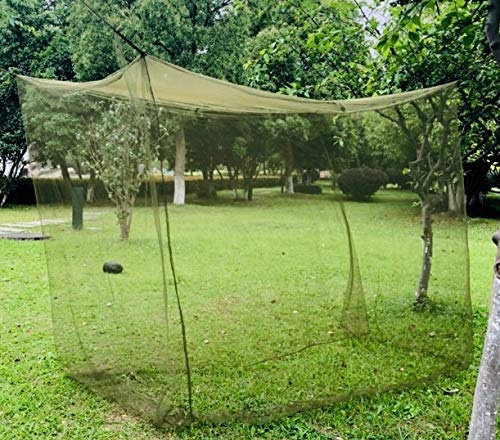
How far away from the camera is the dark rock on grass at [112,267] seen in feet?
8.18

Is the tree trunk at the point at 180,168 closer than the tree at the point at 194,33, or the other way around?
the tree trunk at the point at 180,168

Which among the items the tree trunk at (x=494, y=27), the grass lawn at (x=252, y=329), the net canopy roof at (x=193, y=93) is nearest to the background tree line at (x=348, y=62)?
the net canopy roof at (x=193, y=93)

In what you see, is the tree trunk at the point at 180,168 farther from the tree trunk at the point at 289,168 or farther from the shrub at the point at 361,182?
the shrub at the point at 361,182

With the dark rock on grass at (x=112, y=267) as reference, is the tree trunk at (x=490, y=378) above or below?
below

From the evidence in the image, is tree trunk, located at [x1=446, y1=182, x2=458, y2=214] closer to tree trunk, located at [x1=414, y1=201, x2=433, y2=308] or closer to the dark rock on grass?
tree trunk, located at [x1=414, y1=201, x2=433, y2=308]

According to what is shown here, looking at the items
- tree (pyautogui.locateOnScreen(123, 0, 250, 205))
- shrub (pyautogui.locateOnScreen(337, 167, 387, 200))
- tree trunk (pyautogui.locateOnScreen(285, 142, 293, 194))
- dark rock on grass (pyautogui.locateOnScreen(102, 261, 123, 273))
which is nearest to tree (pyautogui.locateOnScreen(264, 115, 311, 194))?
tree trunk (pyautogui.locateOnScreen(285, 142, 293, 194))

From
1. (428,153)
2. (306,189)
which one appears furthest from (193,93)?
(428,153)

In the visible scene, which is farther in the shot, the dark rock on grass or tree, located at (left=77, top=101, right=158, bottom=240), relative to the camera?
the dark rock on grass

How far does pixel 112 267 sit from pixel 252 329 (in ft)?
2.80

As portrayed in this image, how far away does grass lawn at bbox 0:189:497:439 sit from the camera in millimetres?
2250

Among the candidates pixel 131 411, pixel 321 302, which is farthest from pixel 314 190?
pixel 131 411

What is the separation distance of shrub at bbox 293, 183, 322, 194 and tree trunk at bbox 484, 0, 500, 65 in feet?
3.96

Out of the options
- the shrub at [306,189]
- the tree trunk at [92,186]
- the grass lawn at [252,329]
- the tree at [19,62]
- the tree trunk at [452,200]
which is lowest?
the grass lawn at [252,329]

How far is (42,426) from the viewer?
7.20ft
